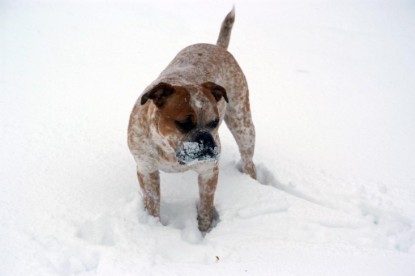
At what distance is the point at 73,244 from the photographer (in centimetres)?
316

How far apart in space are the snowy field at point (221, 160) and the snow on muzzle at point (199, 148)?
849mm

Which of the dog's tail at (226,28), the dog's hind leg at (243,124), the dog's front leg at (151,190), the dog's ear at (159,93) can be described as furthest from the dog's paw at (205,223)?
the dog's tail at (226,28)

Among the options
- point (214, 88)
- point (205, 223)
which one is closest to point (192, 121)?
point (214, 88)

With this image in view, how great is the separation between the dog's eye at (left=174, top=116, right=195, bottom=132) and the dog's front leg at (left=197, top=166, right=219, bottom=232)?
75 centimetres

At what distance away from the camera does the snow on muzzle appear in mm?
2773

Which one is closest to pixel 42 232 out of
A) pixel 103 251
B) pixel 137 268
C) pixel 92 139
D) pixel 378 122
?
pixel 103 251

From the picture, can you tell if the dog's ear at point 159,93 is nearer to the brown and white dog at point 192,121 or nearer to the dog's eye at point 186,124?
the brown and white dog at point 192,121

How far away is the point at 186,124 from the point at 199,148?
21cm

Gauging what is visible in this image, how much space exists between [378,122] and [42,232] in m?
4.39

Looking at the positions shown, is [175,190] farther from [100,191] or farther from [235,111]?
[235,111]

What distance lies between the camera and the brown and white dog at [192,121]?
2.86 meters

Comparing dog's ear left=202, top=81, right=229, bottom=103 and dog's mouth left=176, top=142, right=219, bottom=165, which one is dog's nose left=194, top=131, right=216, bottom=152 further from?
dog's ear left=202, top=81, right=229, bottom=103

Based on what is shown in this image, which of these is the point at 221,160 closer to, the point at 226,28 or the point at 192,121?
the point at 226,28

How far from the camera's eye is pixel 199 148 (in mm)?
2768
